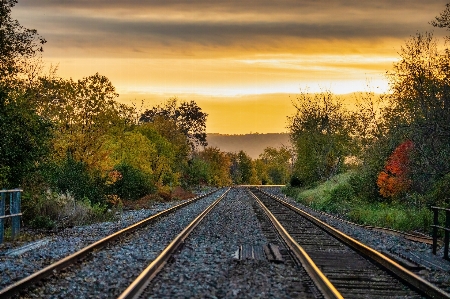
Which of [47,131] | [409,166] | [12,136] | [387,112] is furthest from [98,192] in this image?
[387,112]

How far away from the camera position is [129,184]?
41406 mm

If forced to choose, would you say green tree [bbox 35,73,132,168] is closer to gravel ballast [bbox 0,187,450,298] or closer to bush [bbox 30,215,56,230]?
bush [bbox 30,215,56,230]

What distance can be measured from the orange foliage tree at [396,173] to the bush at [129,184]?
17.5m

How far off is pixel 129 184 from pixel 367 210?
19.2m

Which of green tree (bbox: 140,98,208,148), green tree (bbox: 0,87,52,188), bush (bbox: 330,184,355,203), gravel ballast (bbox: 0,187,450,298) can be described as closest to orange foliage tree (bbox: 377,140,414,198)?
bush (bbox: 330,184,355,203)

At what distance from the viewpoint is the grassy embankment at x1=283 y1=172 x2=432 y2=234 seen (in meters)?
21.5

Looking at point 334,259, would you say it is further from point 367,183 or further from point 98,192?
point 367,183

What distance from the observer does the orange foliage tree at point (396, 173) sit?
1096 inches

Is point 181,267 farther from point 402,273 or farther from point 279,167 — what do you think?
point 279,167

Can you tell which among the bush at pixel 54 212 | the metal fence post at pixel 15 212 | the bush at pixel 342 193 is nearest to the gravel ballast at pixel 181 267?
the metal fence post at pixel 15 212

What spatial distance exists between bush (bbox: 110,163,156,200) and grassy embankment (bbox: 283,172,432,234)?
1206 cm

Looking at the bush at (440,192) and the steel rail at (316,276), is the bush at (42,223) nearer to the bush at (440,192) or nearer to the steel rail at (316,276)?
the steel rail at (316,276)

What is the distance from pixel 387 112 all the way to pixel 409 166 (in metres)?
10.5

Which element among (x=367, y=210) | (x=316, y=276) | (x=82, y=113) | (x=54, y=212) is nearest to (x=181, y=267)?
(x=316, y=276)
